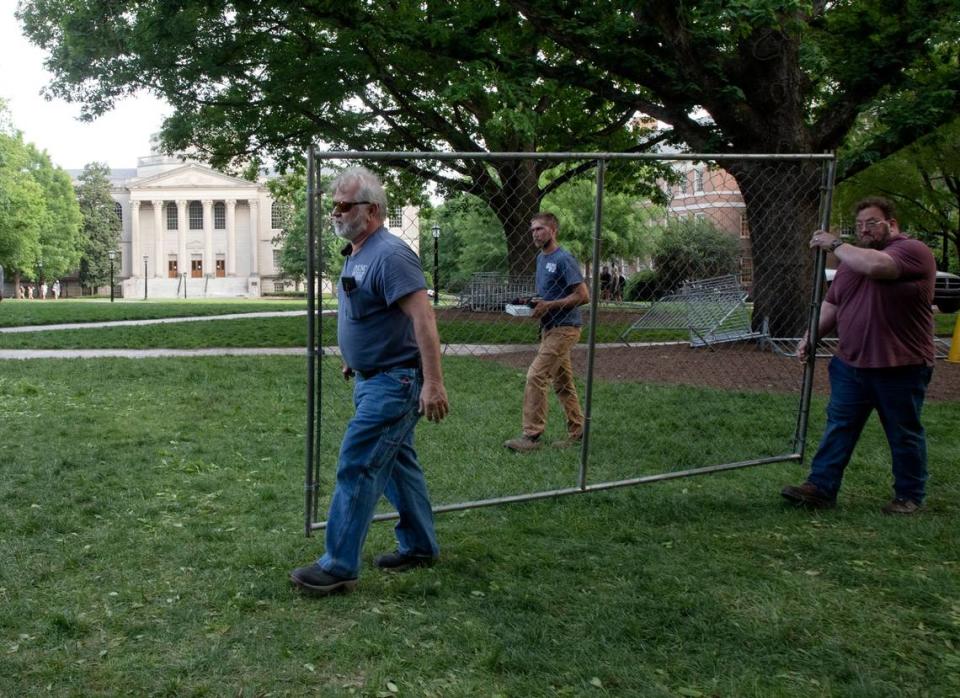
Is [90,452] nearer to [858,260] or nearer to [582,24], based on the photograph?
[858,260]

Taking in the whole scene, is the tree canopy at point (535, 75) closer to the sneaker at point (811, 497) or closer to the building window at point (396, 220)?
the building window at point (396, 220)

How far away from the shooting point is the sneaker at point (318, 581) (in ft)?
14.2

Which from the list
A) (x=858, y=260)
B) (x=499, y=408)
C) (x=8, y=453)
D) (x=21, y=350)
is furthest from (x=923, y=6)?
(x=21, y=350)

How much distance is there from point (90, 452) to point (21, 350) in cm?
1034

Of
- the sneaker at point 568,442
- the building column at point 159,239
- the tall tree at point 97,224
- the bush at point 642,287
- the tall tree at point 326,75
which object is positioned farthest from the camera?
the building column at point 159,239

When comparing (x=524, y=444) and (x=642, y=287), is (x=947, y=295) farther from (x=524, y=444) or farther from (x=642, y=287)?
(x=524, y=444)

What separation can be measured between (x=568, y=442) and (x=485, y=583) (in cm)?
348

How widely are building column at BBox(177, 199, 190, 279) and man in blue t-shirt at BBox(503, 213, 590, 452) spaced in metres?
95.6

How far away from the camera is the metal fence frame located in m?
4.55

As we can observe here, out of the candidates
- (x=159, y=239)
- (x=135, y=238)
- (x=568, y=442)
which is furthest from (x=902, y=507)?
(x=135, y=238)

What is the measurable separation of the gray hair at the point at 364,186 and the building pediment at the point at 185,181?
9810 centimetres

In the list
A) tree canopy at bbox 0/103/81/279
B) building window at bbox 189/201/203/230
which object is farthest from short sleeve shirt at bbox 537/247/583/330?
building window at bbox 189/201/203/230

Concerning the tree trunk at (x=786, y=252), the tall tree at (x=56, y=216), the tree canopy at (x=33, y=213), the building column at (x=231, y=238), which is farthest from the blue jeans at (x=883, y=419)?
the building column at (x=231, y=238)

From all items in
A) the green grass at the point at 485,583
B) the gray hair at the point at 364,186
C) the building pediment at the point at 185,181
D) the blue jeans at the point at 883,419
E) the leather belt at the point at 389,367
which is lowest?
the green grass at the point at 485,583
